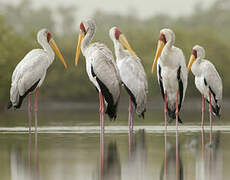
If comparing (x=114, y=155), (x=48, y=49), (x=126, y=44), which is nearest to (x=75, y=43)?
(x=48, y=49)

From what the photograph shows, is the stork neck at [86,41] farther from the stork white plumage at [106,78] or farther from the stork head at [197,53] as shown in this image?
the stork head at [197,53]

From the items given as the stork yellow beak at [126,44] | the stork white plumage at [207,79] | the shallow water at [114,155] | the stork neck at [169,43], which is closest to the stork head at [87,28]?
the stork yellow beak at [126,44]

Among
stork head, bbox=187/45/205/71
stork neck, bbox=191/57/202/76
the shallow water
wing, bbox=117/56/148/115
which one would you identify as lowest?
the shallow water

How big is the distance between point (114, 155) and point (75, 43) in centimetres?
4169

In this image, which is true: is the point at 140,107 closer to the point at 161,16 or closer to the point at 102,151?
the point at 102,151

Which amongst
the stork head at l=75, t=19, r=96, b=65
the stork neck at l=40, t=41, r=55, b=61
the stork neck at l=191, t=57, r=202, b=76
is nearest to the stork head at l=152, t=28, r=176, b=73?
the stork head at l=75, t=19, r=96, b=65

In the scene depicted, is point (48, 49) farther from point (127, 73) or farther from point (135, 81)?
point (135, 81)

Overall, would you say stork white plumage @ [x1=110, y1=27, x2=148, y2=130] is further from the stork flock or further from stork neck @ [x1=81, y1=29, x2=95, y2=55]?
stork neck @ [x1=81, y1=29, x2=95, y2=55]

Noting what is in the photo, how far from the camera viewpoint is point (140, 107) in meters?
12.8

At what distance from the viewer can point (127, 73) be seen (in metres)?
12.8

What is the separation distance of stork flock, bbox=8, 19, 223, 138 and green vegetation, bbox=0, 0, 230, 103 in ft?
55.3

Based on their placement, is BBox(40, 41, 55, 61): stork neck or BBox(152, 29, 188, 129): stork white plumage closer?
BBox(152, 29, 188, 129): stork white plumage

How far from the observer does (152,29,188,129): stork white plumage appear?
12836 mm

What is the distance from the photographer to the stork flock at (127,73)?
11.9 meters
